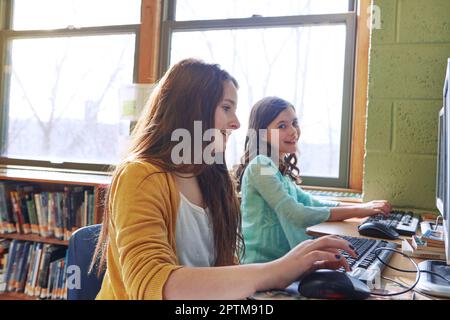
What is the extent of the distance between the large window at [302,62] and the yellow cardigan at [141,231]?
1334mm

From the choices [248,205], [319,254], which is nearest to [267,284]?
[319,254]

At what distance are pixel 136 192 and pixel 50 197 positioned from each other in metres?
1.52

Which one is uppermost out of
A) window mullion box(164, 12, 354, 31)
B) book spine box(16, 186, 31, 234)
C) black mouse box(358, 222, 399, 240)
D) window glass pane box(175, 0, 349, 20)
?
window glass pane box(175, 0, 349, 20)

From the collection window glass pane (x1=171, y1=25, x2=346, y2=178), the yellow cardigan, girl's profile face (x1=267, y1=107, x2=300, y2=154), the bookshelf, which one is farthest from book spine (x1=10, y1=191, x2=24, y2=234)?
the yellow cardigan

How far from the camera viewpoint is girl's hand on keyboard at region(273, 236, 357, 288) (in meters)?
0.64

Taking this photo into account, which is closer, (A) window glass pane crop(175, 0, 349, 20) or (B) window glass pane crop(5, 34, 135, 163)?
(A) window glass pane crop(175, 0, 349, 20)

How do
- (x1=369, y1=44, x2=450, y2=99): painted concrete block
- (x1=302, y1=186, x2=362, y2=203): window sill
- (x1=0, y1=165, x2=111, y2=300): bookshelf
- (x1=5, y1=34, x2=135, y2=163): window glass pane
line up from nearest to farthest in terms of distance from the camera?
(x1=369, y1=44, x2=450, y2=99): painted concrete block → (x1=302, y1=186, x2=362, y2=203): window sill → (x1=0, y1=165, x2=111, y2=300): bookshelf → (x1=5, y1=34, x2=135, y2=163): window glass pane

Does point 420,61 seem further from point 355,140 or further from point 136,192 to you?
point 136,192

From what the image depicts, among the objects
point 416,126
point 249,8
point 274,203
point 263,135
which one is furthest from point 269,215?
point 249,8

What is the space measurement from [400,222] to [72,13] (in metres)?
2.32

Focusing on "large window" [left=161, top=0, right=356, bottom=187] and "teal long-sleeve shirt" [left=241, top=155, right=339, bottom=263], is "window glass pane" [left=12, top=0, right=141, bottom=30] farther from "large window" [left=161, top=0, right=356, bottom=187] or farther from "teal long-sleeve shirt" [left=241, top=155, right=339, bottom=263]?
"teal long-sleeve shirt" [left=241, top=155, right=339, bottom=263]

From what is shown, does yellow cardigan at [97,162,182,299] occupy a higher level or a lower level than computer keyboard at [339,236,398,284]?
higher

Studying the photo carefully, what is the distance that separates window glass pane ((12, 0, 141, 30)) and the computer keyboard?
6.38 ft

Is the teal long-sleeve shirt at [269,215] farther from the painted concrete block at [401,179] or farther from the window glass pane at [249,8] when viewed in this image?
the window glass pane at [249,8]
